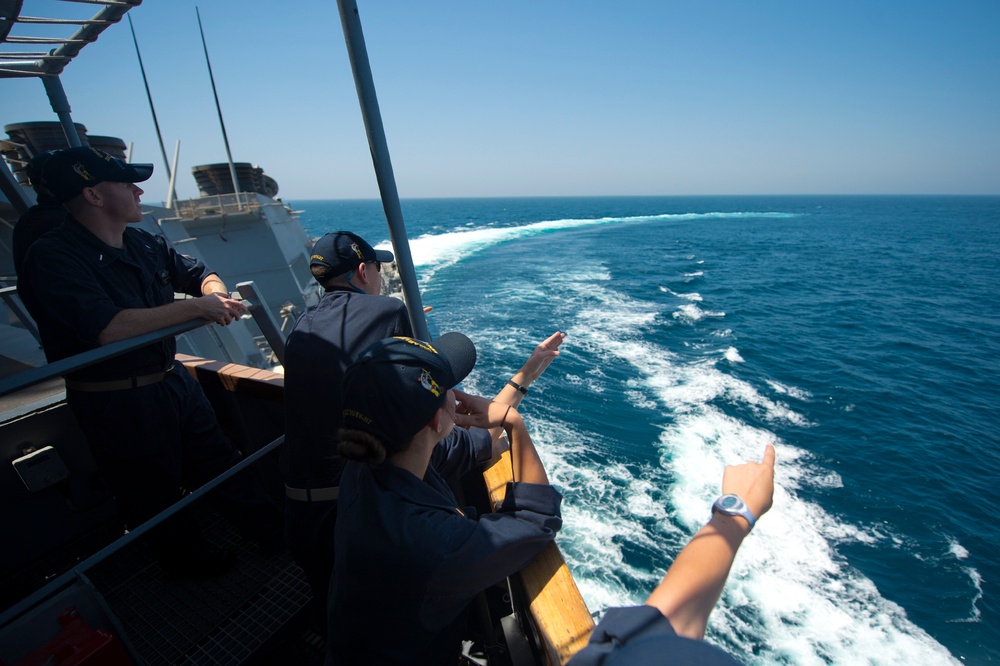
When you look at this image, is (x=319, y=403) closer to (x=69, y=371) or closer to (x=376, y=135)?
(x=69, y=371)

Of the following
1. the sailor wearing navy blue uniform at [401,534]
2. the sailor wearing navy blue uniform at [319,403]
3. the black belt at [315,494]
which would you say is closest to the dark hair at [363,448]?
the sailor wearing navy blue uniform at [401,534]

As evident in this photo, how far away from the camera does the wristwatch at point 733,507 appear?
1.46m

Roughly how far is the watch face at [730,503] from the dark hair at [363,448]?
1159mm

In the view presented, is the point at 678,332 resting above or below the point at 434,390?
below

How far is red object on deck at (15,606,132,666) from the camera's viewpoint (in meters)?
1.81

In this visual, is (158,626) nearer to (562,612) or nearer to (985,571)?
(562,612)

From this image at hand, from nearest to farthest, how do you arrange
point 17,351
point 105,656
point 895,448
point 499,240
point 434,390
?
point 434,390, point 105,656, point 17,351, point 895,448, point 499,240

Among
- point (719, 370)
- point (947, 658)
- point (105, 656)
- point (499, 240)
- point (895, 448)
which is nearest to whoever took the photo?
point (105, 656)

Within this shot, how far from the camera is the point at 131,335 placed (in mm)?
2035

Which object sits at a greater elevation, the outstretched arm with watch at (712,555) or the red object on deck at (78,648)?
the outstretched arm with watch at (712,555)

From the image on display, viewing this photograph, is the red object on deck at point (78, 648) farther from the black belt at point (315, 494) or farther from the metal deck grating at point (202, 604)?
the black belt at point (315, 494)

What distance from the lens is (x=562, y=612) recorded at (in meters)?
1.48

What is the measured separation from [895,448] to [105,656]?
51.3 feet

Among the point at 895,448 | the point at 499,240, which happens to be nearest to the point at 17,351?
the point at 895,448
